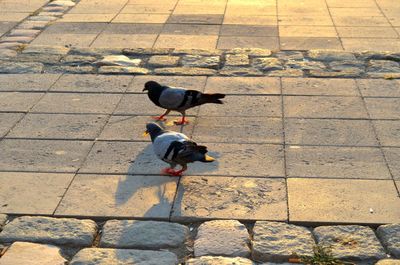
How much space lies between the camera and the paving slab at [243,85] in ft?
24.5

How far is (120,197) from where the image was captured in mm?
5121

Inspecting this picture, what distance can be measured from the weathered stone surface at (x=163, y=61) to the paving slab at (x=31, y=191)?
325 cm

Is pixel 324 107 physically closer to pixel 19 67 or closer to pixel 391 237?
pixel 391 237

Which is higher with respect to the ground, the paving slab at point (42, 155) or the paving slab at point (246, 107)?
the paving slab at point (42, 155)

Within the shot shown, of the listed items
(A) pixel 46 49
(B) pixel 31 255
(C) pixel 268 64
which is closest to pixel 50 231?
(B) pixel 31 255

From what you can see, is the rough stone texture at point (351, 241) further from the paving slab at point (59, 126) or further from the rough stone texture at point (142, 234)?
the paving slab at point (59, 126)

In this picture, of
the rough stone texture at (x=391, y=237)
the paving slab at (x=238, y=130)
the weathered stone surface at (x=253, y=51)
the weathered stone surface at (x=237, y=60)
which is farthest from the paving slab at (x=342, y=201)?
the weathered stone surface at (x=253, y=51)

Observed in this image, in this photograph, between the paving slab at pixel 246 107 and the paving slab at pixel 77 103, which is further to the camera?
the paving slab at pixel 77 103

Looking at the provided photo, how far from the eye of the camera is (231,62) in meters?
8.47

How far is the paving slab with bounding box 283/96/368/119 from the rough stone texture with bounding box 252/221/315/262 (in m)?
2.25

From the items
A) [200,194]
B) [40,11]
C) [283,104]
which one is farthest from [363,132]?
[40,11]

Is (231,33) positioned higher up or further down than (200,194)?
further down

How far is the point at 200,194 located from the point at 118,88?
2787mm

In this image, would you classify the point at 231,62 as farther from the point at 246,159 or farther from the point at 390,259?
the point at 390,259
